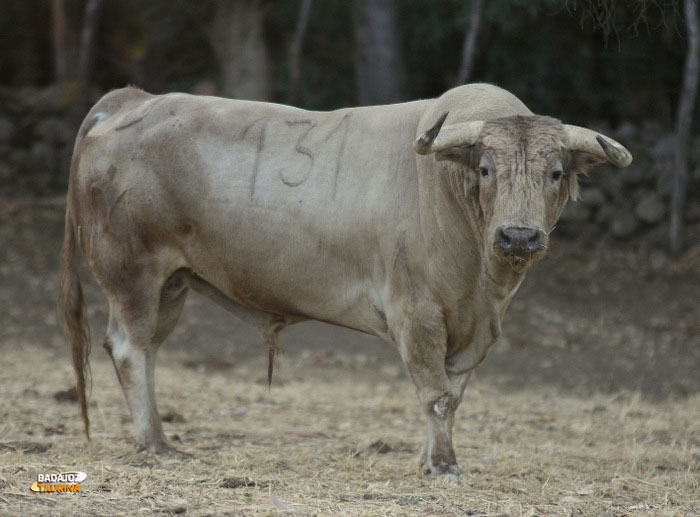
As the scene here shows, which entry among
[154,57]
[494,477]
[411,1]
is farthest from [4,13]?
[494,477]

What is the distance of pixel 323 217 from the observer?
5.12m

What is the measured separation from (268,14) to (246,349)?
4.82 metres

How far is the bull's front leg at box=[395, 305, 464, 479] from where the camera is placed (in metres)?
4.88

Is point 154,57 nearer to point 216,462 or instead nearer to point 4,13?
point 4,13

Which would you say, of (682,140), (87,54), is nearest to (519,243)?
(682,140)

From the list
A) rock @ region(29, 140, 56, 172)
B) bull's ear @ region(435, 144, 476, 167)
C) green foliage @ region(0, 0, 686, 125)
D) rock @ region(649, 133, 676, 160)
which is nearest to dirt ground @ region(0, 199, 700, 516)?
rock @ region(29, 140, 56, 172)

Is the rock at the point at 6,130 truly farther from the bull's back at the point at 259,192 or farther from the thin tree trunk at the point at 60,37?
the bull's back at the point at 259,192

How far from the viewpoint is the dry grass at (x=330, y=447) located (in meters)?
4.42

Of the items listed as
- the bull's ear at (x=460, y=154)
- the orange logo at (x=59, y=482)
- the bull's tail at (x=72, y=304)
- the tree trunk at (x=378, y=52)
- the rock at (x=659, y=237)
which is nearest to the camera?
the orange logo at (x=59, y=482)

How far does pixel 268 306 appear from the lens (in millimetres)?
5391

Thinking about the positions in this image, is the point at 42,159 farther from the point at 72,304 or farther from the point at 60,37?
the point at 72,304

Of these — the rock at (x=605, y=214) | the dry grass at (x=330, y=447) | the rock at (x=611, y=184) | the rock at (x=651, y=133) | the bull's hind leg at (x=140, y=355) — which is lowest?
the dry grass at (x=330, y=447)

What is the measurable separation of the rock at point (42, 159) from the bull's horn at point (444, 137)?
932 centimetres

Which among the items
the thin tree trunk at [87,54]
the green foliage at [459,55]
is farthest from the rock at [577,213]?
the thin tree trunk at [87,54]
